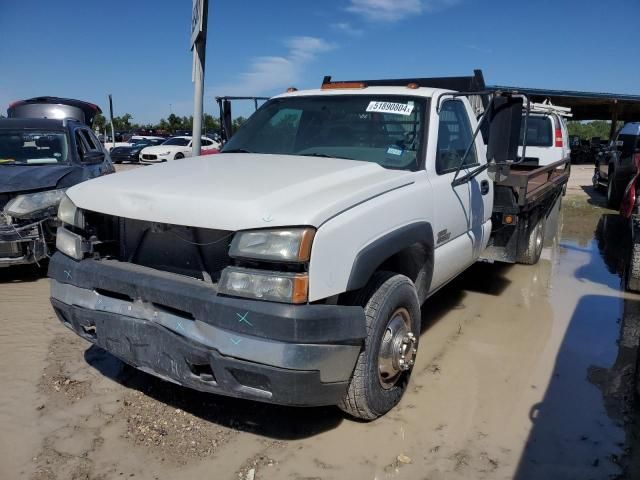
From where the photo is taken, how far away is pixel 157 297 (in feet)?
8.98

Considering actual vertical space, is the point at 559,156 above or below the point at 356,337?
above

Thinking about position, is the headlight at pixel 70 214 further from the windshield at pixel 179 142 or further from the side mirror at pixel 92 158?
the windshield at pixel 179 142

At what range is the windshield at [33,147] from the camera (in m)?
6.68

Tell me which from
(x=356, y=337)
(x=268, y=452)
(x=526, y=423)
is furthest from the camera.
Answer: (x=526, y=423)

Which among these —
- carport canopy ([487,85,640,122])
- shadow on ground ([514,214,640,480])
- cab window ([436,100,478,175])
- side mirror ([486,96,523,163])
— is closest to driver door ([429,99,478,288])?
cab window ([436,100,478,175])

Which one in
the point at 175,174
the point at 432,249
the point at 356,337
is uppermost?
the point at 175,174

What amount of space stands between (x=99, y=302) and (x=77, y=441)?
0.80 metres

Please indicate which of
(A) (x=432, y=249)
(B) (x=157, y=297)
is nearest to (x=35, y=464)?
(B) (x=157, y=297)

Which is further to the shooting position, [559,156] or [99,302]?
[559,156]

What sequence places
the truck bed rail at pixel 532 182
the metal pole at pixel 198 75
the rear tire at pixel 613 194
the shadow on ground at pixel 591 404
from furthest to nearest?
the rear tire at pixel 613 194
the metal pole at pixel 198 75
the truck bed rail at pixel 532 182
the shadow on ground at pixel 591 404

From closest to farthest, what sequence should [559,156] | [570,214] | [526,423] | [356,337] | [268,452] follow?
[356,337] < [268,452] < [526,423] < [559,156] < [570,214]

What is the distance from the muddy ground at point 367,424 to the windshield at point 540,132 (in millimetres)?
6897

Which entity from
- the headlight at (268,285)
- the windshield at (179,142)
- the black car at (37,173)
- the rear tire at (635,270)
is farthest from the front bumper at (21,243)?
the windshield at (179,142)

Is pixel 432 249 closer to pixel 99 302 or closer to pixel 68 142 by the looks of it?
pixel 99 302
